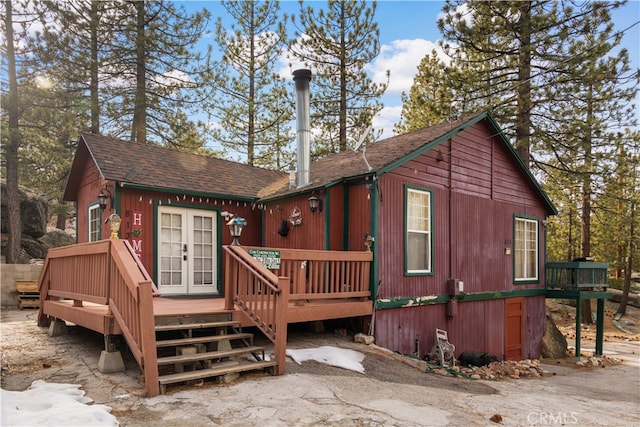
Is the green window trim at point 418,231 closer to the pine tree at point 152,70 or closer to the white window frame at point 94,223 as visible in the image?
the white window frame at point 94,223

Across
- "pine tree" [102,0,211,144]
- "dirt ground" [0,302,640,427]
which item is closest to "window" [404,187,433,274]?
"dirt ground" [0,302,640,427]

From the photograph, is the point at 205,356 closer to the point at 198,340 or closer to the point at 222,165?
the point at 198,340

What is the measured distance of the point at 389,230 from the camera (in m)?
8.37

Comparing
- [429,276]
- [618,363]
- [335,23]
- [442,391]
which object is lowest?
[618,363]

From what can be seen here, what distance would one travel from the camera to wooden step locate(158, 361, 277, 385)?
4801mm

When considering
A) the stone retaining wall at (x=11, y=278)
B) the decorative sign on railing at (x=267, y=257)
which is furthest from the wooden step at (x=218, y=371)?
the stone retaining wall at (x=11, y=278)

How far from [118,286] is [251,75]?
53.7 feet

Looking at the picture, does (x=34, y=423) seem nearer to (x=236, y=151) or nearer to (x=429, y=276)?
(x=429, y=276)

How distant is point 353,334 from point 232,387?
3.48 meters

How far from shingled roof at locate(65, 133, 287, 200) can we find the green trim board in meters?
4.37

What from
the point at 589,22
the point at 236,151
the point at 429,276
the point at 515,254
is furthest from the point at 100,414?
the point at 236,151

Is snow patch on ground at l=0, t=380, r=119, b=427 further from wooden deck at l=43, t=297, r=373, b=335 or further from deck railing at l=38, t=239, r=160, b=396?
wooden deck at l=43, t=297, r=373, b=335

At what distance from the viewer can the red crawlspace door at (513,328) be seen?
11.4 metres

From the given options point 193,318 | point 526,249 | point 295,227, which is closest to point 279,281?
point 193,318
